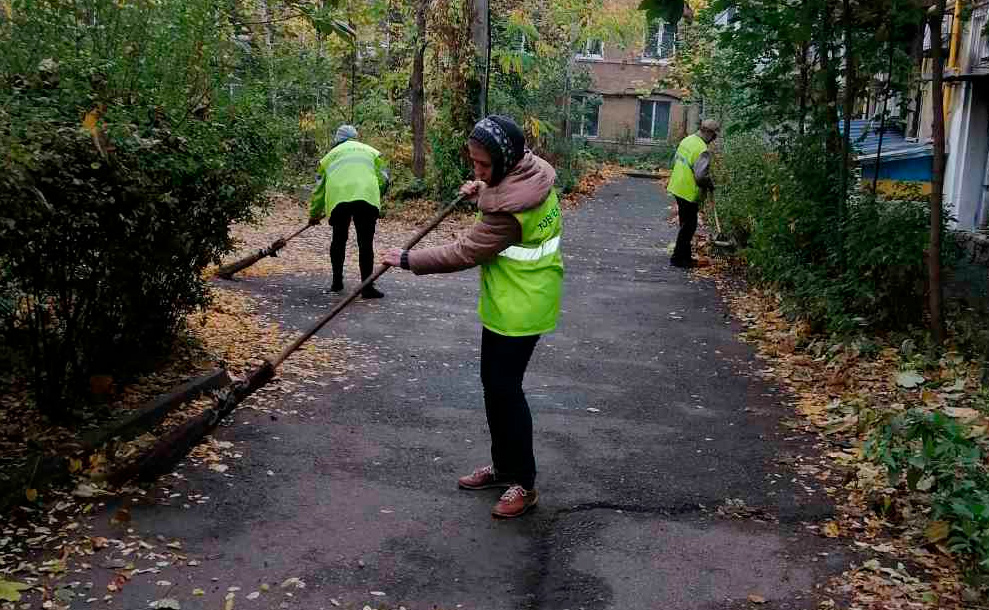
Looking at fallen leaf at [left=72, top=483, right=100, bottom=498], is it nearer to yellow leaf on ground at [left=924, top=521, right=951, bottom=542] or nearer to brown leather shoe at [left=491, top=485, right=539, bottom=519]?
brown leather shoe at [left=491, top=485, right=539, bottom=519]

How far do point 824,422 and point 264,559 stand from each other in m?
4.07

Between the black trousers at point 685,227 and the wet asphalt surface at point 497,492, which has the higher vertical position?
the black trousers at point 685,227

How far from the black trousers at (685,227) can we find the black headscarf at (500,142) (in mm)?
9142

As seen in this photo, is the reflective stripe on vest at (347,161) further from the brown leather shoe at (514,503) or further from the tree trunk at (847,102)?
the brown leather shoe at (514,503)

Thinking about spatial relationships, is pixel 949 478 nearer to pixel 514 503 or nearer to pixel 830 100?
pixel 514 503

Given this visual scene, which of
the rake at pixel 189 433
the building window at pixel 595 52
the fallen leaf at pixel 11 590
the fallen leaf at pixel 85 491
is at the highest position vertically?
the building window at pixel 595 52

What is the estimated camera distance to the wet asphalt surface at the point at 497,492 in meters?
4.42

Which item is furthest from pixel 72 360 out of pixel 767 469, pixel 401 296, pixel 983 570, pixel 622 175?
pixel 622 175

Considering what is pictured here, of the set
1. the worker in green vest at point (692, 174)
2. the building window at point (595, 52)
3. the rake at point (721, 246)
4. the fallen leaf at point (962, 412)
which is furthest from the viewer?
the building window at point (595, 52)

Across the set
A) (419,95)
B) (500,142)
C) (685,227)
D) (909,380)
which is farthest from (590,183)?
(500,142)

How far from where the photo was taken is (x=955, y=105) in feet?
44.7

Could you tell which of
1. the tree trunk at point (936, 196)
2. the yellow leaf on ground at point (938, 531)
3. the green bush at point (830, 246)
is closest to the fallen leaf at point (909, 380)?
the tree trunk at point (936, 196)

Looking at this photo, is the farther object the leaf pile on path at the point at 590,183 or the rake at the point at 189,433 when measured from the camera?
the leaf pile on path at the point at 590,183

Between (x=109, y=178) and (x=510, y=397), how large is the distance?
7.58ft
